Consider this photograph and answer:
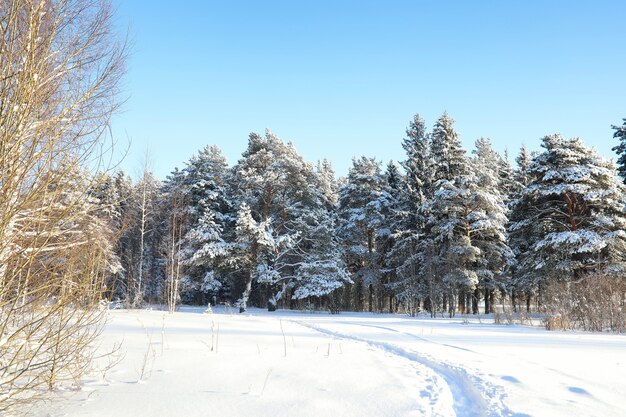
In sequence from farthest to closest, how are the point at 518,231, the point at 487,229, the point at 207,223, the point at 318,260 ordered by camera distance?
the point at 207,223 < the point at 318,260 < the point at 518,231 < the point at 487,229

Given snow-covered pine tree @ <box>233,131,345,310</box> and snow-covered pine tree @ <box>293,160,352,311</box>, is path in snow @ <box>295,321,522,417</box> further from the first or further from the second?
snow-covered pine tree @ <box>293,160,352,311</box>

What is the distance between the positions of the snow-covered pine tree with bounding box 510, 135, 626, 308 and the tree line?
73 mm

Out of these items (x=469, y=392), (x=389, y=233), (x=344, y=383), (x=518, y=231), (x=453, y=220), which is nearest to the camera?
(x=469, y=392)

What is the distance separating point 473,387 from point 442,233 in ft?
66.7

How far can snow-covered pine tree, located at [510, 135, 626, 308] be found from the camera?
19.3 metres

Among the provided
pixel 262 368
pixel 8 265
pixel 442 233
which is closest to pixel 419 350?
pixel 262 368

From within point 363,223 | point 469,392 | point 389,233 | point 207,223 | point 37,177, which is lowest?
point 469,392

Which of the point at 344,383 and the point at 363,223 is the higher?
the point at 363,223

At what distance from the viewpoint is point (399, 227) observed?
90.0 feet

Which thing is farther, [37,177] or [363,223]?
[363,223]

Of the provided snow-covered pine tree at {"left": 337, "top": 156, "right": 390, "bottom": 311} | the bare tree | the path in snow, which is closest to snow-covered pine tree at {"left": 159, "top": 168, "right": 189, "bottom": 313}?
snow-covered pine tree at {"left": 337, "top": 156, "right": 390, "bottom": 311}

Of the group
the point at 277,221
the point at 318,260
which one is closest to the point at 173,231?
the point at 277,221

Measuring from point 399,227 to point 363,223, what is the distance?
309 centimetres

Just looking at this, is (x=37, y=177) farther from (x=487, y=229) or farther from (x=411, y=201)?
(x=411, y=201)
